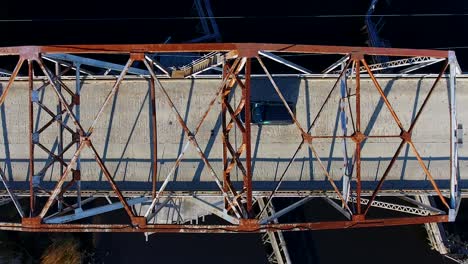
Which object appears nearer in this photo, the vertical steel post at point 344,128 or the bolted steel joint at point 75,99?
the bolted steel joint at point 75,99

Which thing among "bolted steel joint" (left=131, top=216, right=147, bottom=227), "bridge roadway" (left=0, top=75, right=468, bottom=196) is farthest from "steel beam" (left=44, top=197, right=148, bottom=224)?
"bolted steel joint" (left=131, top=216, right=147, bottom=227)

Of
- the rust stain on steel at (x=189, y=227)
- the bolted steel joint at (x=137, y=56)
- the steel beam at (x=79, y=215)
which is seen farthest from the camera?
the steel beam at (x=79, y=215)

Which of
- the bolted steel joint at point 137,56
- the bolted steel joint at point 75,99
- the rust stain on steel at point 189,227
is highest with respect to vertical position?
the bolted steel joint at point 137,56

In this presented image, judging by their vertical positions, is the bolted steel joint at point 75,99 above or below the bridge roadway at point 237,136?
above

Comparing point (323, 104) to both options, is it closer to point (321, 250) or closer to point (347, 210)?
point (347, 210)

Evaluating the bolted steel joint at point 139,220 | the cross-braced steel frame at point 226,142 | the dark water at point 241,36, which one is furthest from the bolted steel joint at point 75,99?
the dark water at point 241,36

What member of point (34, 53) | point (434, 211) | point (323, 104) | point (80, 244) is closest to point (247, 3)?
point (323, 104)

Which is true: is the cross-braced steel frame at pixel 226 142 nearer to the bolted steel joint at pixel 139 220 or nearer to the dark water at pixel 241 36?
the bolted steel joint at pixel 139 220
